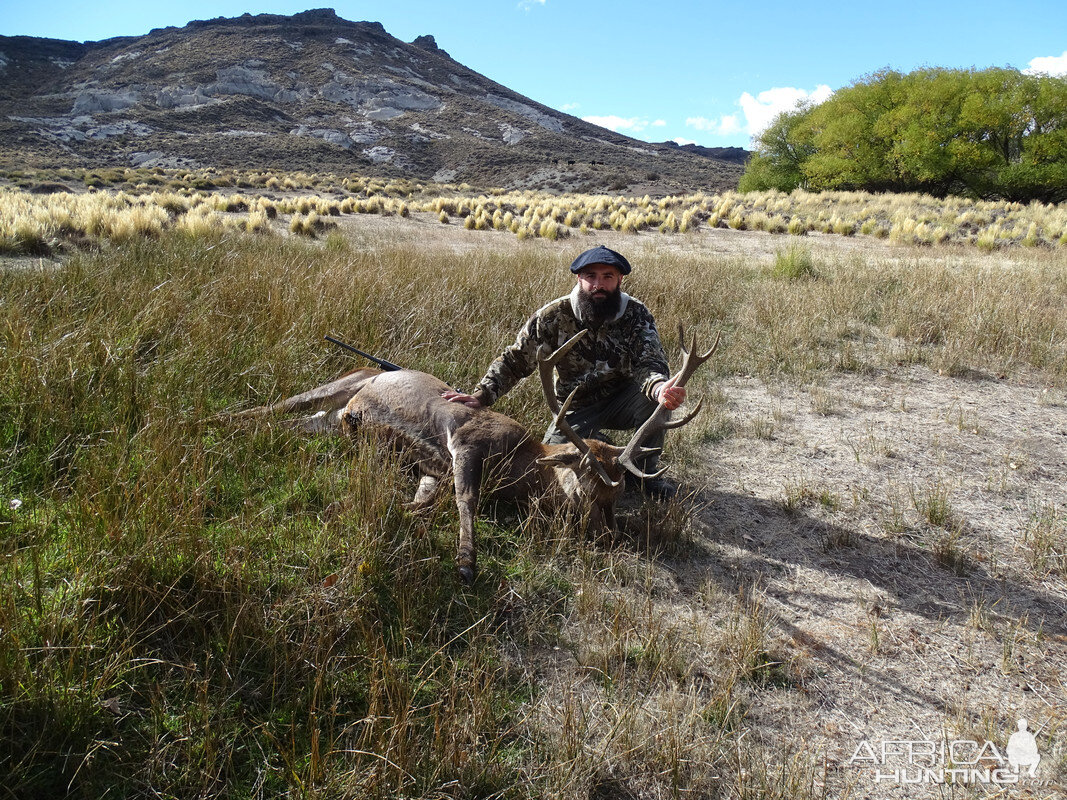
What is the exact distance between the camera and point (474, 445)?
3.55 m

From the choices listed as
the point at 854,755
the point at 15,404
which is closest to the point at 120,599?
the point at 15,404

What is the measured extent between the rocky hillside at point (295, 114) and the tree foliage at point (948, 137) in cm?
941

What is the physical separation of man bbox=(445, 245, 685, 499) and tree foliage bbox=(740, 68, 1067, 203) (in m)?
32.6

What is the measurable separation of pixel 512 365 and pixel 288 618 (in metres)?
2.24

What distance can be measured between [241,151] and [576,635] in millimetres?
48374

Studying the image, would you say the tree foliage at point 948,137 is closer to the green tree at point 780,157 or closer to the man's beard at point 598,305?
the green tree at point 780,157

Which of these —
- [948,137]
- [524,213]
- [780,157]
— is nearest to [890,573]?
[524,213]

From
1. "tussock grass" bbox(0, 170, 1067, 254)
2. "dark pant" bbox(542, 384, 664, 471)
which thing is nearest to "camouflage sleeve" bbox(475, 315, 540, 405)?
"dark pant" bbox(542, 384, 664, 471)

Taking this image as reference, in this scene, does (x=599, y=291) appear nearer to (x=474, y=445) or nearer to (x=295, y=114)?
→ (x=474, y=445)

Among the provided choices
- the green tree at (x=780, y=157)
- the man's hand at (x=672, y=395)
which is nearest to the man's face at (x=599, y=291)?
the man's hand at (x=672, y=395)

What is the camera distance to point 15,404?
323 centimetres

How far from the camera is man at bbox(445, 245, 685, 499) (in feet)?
12.9
